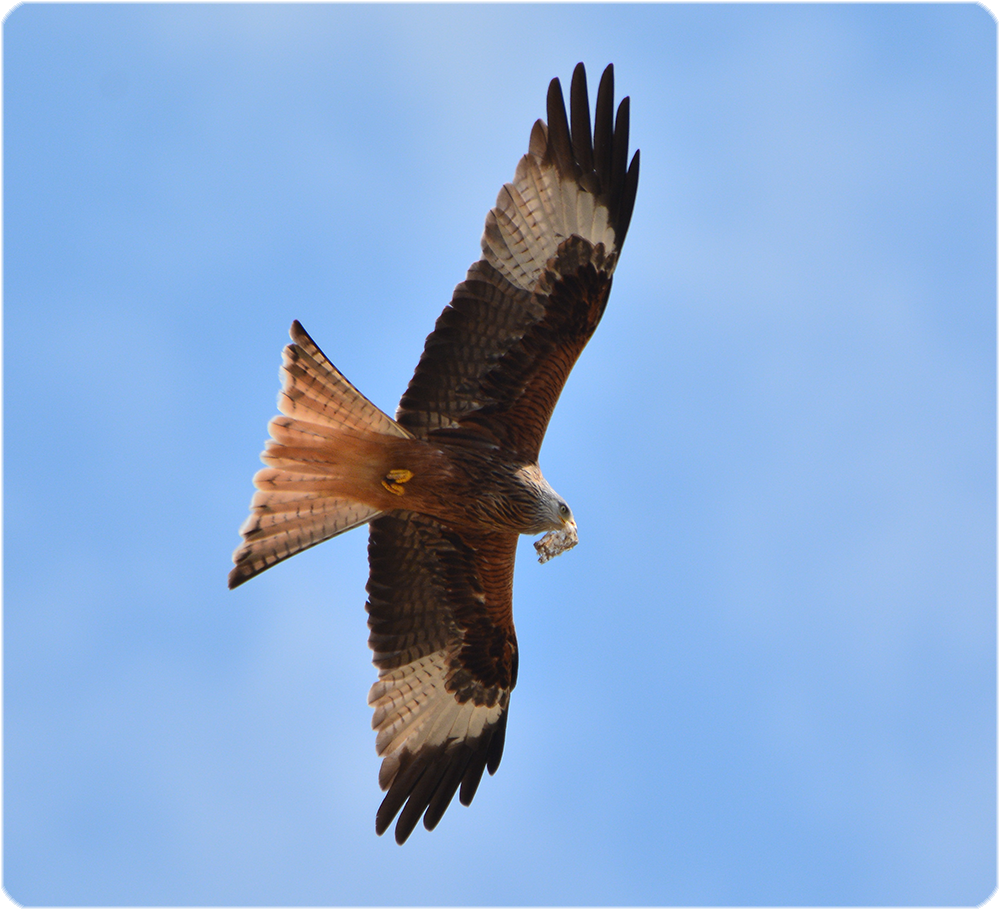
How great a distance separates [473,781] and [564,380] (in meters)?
3.07

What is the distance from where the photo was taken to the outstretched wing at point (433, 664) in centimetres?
829

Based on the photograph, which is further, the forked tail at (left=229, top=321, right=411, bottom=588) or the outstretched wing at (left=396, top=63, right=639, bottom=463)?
A: the outstretched wing at (left=396, top=63, right=639, bottom=463)

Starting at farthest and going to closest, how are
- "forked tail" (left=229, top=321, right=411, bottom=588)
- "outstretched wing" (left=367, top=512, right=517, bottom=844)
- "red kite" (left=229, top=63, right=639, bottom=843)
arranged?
"outstretched wing" (left=367, top=512, right=517, bottom=844)
"red kite" (left=229, top=63, right=639, bottom=843)
"forked tail" (left=229, top=321, right=411, bottom=588)

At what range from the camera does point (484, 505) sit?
7648 millimetres

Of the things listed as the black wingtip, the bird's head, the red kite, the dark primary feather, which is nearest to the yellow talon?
the red kite

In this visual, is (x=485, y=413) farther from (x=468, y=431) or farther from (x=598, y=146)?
(x=598, y=146)

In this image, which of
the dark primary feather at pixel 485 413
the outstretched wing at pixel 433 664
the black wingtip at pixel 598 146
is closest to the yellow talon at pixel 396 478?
the dark primary feather at pixel 485 413

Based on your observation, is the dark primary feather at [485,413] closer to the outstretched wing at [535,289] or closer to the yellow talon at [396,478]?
the outstretched wing at [535,289]

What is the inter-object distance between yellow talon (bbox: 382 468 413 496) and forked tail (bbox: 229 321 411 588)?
1.9 inches

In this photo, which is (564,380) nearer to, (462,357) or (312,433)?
(462,357)

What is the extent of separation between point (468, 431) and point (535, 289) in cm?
106

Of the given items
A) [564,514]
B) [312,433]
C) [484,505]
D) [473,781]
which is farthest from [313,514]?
[473,781]

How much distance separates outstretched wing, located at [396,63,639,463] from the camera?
7.76 metres

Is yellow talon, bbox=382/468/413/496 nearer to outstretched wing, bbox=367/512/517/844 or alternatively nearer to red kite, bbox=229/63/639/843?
red kite, bbox=229/63/639/843
